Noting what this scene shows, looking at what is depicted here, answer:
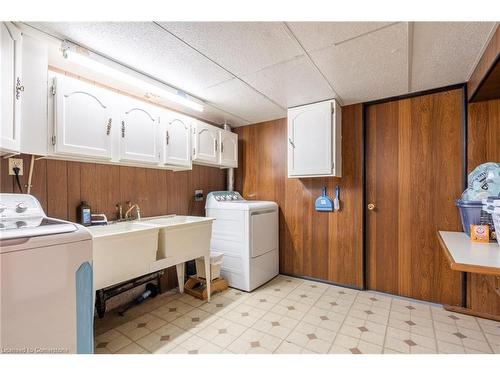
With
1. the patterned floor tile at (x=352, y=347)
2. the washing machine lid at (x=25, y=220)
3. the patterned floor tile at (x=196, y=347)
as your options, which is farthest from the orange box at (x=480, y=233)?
the washing machine lid at (x=25, y=220)

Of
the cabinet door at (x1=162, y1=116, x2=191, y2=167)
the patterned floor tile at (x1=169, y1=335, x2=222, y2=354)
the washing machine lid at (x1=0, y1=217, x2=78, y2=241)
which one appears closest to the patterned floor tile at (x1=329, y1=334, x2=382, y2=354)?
the patterned floor tile at (x1=169, y1=335, x2=222, y2=354)

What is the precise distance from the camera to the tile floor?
1828 mm

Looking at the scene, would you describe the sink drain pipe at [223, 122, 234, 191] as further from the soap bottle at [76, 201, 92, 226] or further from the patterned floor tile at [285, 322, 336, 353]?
the patterned floor tile at [285, 322, 336, 353]

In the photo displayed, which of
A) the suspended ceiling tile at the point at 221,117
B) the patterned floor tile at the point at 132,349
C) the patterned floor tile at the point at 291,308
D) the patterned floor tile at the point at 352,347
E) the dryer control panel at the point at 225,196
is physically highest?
the suspended ceiling tile at the point at 221,117

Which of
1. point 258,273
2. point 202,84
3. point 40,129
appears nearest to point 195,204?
point 258,273

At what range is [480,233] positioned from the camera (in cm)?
177

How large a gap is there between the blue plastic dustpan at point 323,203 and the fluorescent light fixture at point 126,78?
1865 millimetres

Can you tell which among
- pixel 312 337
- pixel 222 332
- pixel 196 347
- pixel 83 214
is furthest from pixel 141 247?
pixel 312 337

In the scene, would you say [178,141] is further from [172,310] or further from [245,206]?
[172,310]

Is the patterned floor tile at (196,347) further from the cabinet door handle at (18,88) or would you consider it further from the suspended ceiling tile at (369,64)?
the suspended ceiling tile at (369,64)

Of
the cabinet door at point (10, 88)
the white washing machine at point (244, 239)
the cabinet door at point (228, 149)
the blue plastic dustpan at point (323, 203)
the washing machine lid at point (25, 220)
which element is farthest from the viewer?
the cabinet door at point (228, 149)

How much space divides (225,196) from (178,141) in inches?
41.2

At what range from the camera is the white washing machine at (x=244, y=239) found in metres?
2.86

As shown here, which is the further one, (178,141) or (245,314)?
(178,141)
